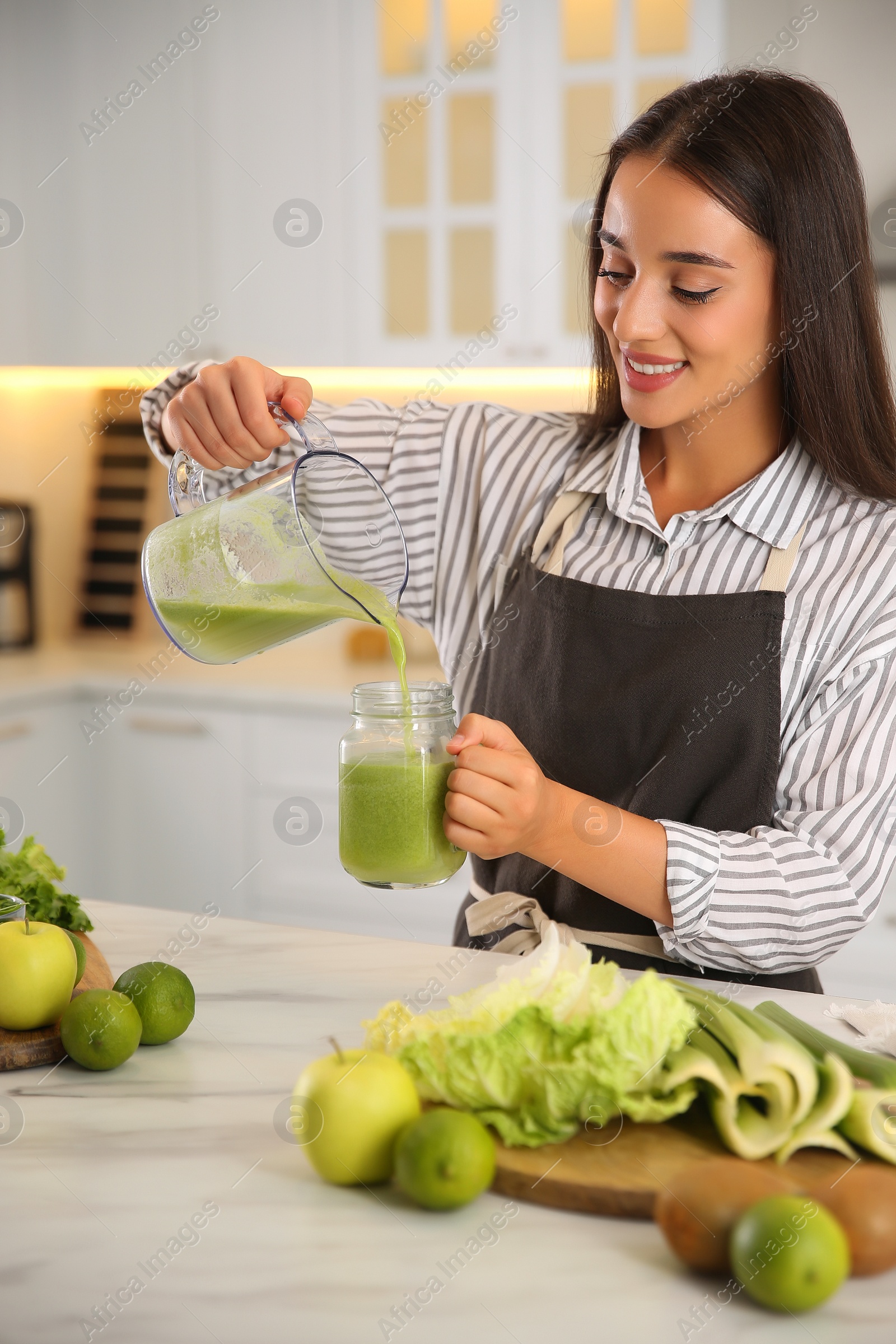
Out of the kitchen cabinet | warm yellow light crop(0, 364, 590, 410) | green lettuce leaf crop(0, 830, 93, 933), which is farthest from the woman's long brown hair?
the kitchen cabinet

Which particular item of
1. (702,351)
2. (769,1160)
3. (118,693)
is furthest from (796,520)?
(118,693)

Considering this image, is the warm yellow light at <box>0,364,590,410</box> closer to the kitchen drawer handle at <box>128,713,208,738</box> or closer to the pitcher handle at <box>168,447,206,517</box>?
the kitchen drawer handle at <box>128,713,208,738</box>

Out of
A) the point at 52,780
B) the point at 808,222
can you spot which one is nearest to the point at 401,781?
the point at 808,222

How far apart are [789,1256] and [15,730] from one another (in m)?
2.76

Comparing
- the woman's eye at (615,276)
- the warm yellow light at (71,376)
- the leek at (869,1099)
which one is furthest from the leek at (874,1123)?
the warm yellow light at (71,376)

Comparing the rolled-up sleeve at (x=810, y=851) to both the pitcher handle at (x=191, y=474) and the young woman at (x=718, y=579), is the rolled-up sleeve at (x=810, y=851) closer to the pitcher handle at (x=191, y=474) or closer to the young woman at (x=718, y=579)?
the young woman at (x=718, y=579)

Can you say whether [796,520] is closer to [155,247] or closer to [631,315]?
[631,315]

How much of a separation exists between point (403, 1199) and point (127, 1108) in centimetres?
26

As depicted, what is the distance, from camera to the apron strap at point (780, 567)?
4.57ft

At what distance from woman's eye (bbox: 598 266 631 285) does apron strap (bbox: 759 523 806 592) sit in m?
0.34

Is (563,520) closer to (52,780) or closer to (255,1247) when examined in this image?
(255,1247)

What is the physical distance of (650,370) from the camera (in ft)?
4.49

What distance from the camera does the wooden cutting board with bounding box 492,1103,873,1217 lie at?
86 cm

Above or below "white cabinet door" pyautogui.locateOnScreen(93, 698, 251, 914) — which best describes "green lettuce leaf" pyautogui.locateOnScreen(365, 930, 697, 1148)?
above
